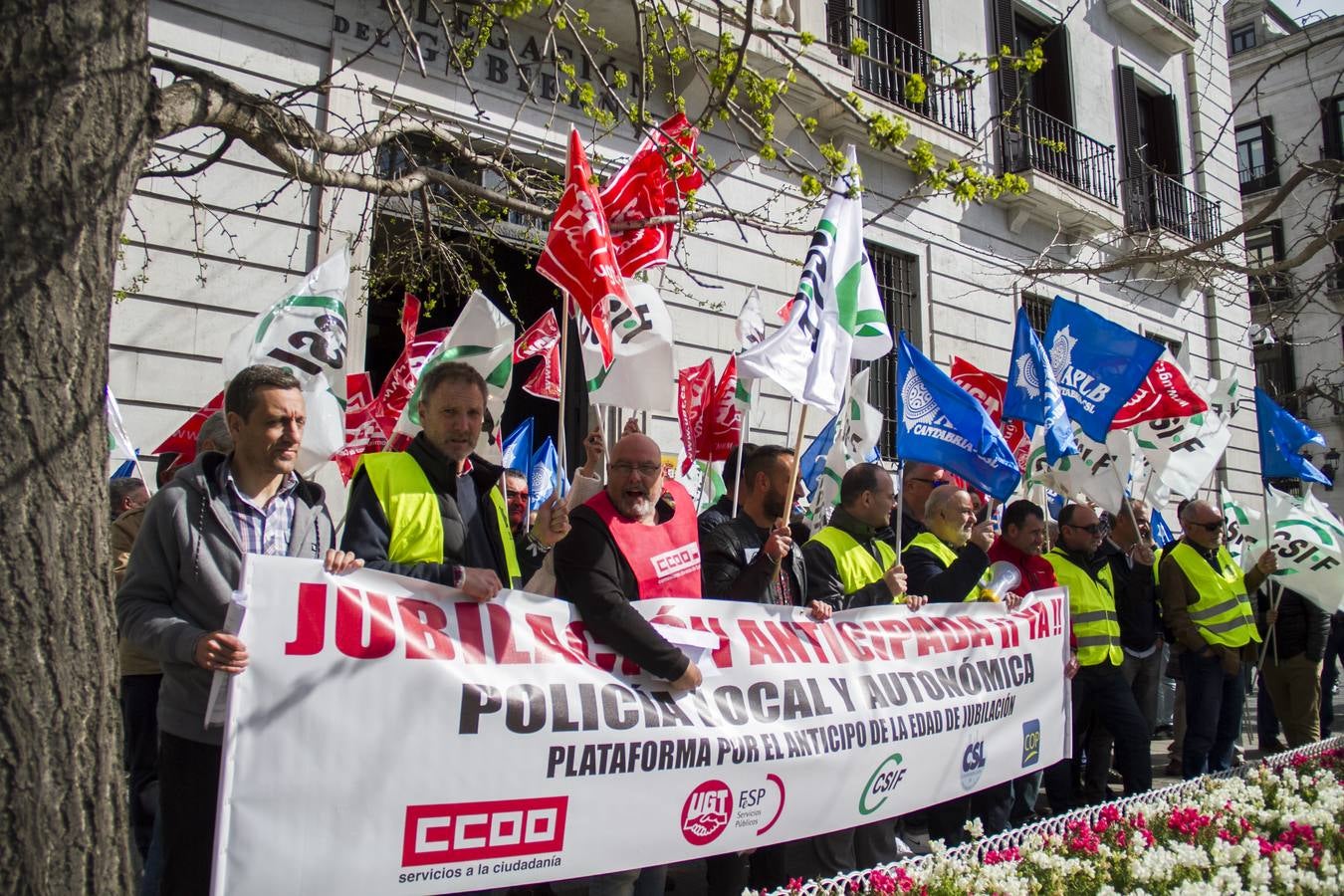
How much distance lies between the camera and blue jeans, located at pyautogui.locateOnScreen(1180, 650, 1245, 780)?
6.31 m

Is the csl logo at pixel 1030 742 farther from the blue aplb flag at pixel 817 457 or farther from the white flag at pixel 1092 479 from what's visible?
the blue aplb flag at pixel 817 457

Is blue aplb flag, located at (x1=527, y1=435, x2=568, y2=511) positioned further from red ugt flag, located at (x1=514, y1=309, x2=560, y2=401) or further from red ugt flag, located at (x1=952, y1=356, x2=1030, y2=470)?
red ugt flag, located at (x1=952, y1=356, x2=1030, y2=470)

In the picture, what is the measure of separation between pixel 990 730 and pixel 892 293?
8797mm

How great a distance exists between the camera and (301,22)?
27.8 ft

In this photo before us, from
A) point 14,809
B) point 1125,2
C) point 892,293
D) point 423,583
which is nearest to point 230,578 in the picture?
point 423,583

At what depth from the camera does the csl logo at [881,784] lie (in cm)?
400

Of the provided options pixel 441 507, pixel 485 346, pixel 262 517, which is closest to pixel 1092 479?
pixel 485 346

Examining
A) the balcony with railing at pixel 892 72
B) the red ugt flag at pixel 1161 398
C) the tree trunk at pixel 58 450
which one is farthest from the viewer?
the balcony with railing at pixel 892 72

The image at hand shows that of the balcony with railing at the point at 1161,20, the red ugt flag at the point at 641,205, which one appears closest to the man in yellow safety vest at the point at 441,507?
the red ugt flag at the point at 641,205

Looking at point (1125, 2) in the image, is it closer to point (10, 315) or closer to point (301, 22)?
point (301, 22)

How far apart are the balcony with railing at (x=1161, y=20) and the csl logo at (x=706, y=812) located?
54.0ft

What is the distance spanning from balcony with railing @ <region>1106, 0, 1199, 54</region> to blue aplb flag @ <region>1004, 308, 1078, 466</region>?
1251 cm

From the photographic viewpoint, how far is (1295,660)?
769 centimetres

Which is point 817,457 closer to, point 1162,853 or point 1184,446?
point 1184,446
